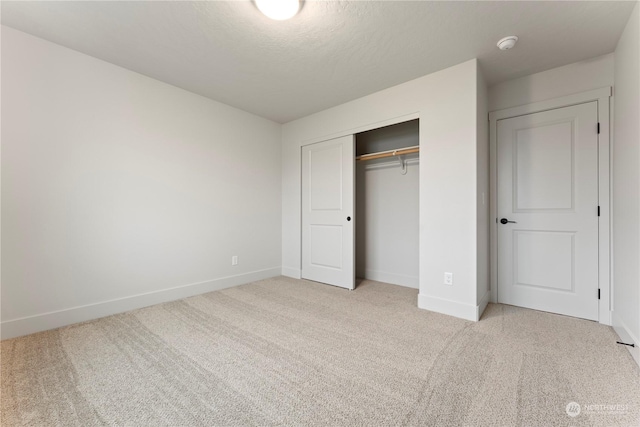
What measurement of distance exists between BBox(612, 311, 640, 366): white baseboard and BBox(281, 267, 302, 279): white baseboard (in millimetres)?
3126

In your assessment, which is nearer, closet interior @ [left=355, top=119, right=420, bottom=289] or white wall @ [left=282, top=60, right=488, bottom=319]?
white wall @ [left=282, top=60, right=488, bottom=319]

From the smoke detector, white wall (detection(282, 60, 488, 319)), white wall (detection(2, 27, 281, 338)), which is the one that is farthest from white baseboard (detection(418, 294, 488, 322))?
white wall (detection(2, 27, 281, 338))

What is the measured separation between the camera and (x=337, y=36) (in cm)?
195

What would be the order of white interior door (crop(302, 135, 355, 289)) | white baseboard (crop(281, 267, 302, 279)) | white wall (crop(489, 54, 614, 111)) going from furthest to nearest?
white baseboard (crop(281, 267, 302, 279))
white interior door (crop(302, 135, 355, 289))
white wall (crop(489, 54, 614, 111))

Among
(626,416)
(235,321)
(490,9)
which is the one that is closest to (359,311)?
(235,321)

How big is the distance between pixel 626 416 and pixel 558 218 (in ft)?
5.63

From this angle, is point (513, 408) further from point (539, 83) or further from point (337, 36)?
point (539, 83)

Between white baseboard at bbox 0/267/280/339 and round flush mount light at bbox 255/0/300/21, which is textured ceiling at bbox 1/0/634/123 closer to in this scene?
round flush mount light at bbox 255/0/300/21

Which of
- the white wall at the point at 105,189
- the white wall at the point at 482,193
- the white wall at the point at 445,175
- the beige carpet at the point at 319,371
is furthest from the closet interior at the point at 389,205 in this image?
the white wall at the point at 105,189

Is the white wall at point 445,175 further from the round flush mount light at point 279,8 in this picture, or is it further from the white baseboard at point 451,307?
the round flush mount light at point 279,8

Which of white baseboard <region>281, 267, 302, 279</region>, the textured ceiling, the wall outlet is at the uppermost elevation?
the textured ceiling

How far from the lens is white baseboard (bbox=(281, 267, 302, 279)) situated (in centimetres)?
373

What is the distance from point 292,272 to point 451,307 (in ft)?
7.22

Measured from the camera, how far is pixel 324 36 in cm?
195
